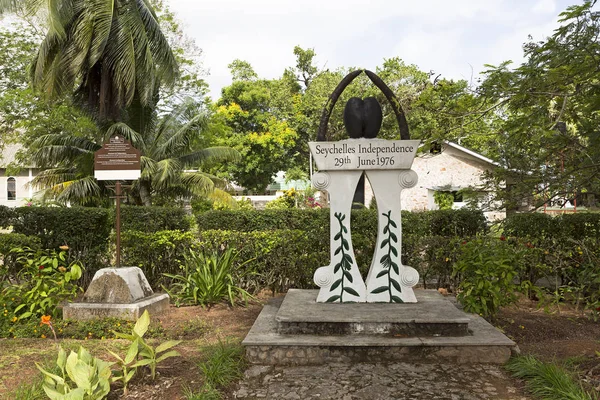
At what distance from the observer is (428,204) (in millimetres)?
24141

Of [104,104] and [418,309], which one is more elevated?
[104,104]

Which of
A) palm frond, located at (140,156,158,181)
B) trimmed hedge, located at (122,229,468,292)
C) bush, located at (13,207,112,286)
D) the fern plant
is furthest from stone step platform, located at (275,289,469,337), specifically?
palm frond, located at (140,156,158,181)

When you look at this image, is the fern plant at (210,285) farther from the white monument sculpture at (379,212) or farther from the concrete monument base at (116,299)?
the white monument sculpture at (379,212)

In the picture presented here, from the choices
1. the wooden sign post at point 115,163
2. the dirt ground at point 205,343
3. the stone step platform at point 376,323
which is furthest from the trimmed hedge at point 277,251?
the stone step platform at point 376,323

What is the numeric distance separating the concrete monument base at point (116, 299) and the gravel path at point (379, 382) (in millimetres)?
2690

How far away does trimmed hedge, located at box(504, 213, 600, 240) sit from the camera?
755cm

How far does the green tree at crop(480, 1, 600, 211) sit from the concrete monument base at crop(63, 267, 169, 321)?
16.6 feet

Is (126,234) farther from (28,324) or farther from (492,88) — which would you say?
(492,88)

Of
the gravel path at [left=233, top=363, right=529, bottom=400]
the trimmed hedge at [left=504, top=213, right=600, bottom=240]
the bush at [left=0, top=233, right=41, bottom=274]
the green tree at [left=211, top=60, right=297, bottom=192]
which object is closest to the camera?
the gravel path at [left=233, top=363, right=529, bottom=400]

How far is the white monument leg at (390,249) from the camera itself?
597 centimetres

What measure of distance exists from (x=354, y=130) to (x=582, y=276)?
3.60 m

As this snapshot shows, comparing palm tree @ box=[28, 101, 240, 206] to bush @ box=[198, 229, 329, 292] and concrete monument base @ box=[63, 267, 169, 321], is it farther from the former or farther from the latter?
concrete monument base @ box=[63, 267, 169, 321]

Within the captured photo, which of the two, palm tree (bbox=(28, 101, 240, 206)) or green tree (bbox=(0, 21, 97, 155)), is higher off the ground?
green tree (bbox=(0, 21, 97, 155))

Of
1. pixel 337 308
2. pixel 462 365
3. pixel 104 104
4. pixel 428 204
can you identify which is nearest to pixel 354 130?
pixel 337 308
